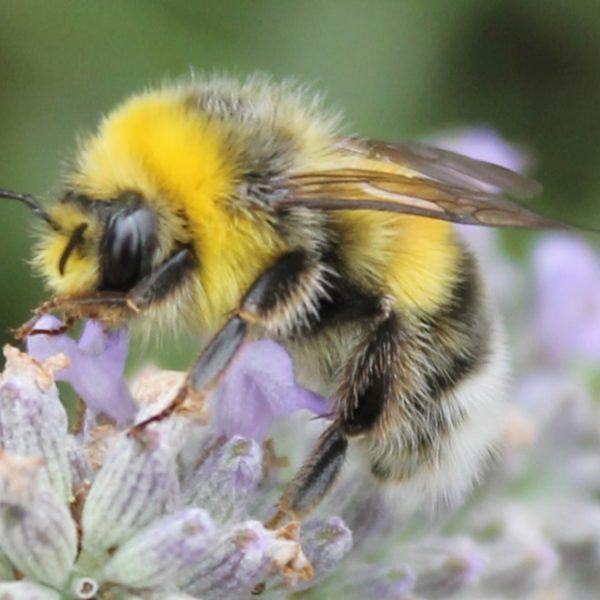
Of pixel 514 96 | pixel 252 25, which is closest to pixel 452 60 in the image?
pixel 514 96

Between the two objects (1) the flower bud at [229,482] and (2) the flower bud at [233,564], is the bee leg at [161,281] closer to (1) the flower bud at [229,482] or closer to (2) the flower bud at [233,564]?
(1) the flower bud at [229,482]

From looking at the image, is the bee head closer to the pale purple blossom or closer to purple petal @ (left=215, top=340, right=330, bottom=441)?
purple petal @ (left=215, top=340, right=330, bottom=441)

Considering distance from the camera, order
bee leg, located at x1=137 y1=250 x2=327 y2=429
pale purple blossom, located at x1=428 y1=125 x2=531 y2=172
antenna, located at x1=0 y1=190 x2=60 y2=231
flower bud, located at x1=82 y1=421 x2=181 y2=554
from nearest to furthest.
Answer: flower bud, located at x1=82 y1=421 x2=181 y2=554, bee leg, located at x1=137 y1=250 x2=327 y2=429, antenna, located at x1=0 y1=190 x2=60 y2=231, pale purple blossom, located at x1=428 y1=125 x2=531 y2=172

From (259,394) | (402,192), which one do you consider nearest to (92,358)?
(259,394)

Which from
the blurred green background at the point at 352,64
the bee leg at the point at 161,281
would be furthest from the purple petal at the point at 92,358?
the blurred green background at the point at 352,64

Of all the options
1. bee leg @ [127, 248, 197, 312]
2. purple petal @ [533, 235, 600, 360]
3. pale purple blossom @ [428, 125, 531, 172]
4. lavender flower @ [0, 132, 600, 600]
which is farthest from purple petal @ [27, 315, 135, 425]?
pale purple blossom @ [428, 125, 531, 172]

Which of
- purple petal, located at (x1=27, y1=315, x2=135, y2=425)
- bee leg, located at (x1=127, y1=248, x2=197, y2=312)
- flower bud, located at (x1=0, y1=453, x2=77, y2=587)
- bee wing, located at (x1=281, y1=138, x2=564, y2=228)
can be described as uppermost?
bee wing, located at (x1=281, y1=138, x2=564, y2=228)

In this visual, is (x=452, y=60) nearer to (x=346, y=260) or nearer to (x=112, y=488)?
(x=346, y=260)
